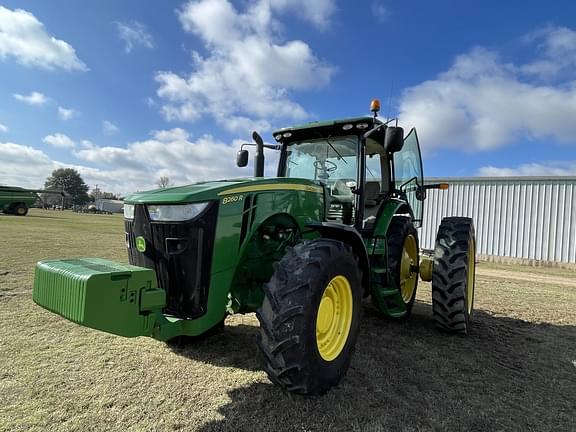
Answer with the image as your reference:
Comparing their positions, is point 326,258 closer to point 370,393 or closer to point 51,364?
point 370,393

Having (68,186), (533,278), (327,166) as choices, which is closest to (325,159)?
(327,166)

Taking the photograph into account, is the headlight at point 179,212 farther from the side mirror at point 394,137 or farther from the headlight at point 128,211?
the side mirror at point 394,137

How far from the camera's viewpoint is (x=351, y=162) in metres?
4.29

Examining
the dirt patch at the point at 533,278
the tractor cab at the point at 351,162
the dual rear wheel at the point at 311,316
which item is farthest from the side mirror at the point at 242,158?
the dirt patch at the point at 533,278

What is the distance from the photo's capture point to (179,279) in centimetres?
274

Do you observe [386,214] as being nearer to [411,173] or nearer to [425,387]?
[411,173]

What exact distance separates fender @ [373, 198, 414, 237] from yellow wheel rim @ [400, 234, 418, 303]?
447 mm

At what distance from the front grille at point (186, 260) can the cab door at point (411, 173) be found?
3224mm

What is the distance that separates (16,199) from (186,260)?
1354 inches

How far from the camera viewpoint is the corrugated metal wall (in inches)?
611

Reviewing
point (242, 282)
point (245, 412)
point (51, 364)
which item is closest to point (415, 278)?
point (242, 282)

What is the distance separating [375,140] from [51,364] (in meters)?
4.09

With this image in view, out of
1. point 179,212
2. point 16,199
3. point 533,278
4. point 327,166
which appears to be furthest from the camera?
point 16,199

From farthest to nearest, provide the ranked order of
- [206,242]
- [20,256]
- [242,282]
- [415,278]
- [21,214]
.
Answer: [21,214], [20,256], [415,278], [242,282], [206,242]
